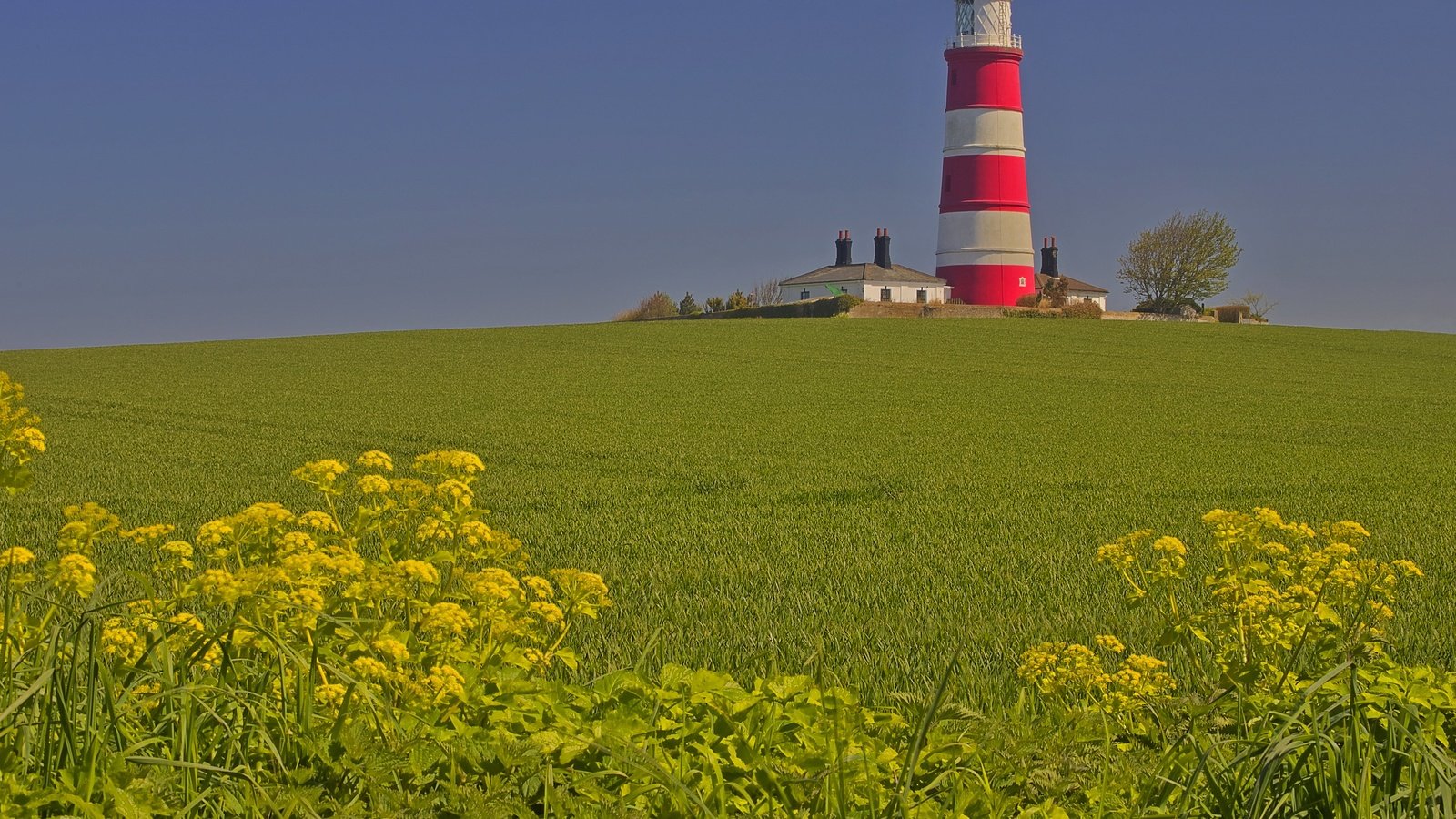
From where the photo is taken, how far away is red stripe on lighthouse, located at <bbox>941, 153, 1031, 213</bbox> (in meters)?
51.7

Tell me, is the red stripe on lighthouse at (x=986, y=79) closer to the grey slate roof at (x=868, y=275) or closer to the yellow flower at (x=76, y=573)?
the grey slate roof at (x=868, y=275)

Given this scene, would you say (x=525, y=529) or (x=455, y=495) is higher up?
(x=455, y=495)

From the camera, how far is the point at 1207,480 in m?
11.4

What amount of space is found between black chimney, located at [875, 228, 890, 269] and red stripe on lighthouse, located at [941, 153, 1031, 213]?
1729 centimetres

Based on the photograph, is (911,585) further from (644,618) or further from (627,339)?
(627,339)

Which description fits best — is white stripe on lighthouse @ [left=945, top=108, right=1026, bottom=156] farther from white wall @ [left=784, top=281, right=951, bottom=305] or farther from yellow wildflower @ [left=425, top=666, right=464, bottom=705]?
yellow wildflower @ [left=425, top=666, right=464, bottom=705]

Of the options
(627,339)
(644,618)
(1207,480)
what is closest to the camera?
(644,618)

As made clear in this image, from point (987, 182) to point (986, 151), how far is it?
1253mm

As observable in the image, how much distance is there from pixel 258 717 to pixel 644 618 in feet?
9.06

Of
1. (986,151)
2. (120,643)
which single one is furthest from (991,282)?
(120,643)

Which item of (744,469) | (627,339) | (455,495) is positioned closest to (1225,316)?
(627,339)

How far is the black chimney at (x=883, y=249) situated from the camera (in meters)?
70.4

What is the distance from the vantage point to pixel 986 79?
51.8 metres

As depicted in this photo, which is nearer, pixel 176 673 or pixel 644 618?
pixel 176 673
